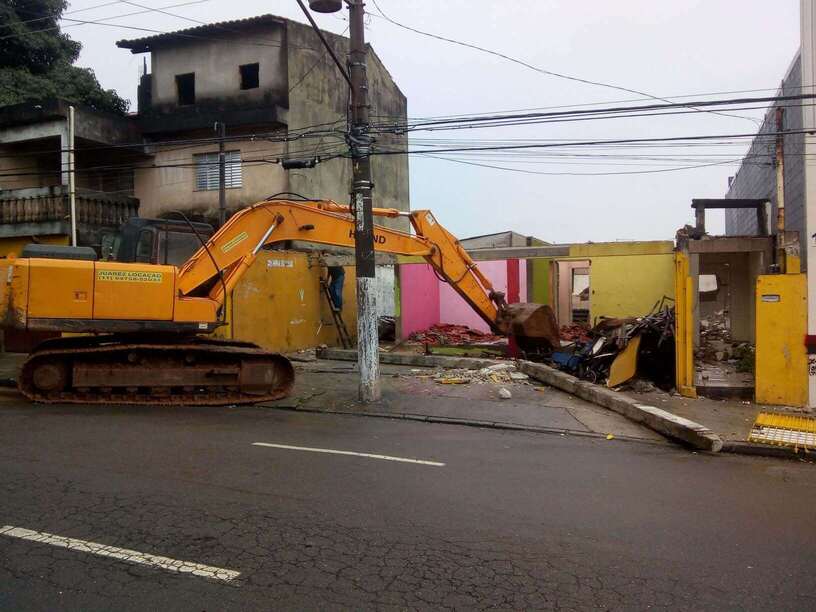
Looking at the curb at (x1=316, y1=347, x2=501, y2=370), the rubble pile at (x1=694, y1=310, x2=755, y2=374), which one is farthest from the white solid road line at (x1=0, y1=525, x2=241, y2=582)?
the rubble pile at (x1=694, y1=310, x2=755, y2=374)

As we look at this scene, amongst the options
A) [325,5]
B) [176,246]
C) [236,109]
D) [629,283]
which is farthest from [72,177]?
[629,283]

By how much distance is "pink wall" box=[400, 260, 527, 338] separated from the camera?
60.7ft

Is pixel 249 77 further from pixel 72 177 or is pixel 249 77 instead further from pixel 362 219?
pixel 362 219

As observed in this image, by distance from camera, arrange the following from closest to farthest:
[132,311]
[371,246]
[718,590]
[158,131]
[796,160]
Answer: [718,590] < [132,311] < [371,246] < [796,160] < [158,131]

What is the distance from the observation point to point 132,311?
32.9ft

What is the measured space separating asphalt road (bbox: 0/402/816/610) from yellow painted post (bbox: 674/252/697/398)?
3842 mm

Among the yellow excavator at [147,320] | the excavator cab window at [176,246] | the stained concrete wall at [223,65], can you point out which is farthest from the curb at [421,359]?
the stained concrete wall at [223,65]

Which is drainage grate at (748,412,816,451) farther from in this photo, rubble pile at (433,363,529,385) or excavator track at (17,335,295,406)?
excavator track at (17,335,295,406)

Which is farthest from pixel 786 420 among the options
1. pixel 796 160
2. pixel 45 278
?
pixel 45 278

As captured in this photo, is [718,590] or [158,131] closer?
[718,590]

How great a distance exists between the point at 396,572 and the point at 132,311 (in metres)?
7.49

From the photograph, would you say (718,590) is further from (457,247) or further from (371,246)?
(457,247)

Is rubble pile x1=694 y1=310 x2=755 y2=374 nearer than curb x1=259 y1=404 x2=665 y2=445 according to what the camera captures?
No

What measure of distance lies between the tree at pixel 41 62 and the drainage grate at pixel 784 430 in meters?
23.6
